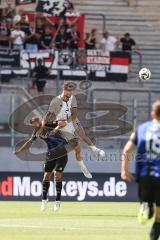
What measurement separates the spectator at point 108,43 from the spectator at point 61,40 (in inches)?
60.1

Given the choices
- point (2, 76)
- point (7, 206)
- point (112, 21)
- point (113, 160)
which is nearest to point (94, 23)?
point (112, 21)

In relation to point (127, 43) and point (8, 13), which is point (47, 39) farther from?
point (127, 43)

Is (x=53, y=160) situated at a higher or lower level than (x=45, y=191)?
higher

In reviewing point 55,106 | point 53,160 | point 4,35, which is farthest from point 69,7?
point 53,160

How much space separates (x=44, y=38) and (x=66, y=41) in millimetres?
742

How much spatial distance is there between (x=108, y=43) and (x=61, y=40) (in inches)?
76.5

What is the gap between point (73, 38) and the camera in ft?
102

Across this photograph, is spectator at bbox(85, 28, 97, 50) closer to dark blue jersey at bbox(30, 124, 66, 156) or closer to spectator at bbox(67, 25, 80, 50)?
spectator at bbox(67, 25, 80, 50)

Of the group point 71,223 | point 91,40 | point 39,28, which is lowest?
point 71,223

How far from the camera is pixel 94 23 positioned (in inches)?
1353

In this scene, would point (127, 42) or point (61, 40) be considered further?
point (127, 42)

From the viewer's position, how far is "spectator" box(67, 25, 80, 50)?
102 feet

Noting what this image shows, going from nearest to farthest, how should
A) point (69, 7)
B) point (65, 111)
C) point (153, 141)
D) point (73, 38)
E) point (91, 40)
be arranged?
point (153, 141) → point (65, 111) → point (73, 38) → point (91, 40) → point (69, 7)

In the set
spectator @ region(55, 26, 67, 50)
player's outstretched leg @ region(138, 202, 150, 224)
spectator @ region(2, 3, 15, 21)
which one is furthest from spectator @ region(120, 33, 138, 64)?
player's outstretched leg @ region(138, 202, 150, 224)
